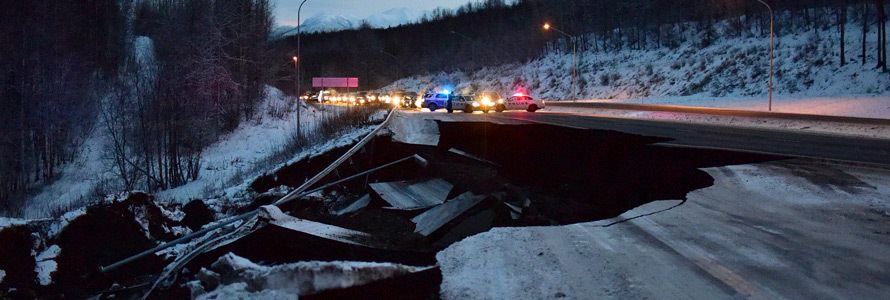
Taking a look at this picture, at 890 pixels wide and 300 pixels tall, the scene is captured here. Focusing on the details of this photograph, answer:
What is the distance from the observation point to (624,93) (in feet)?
224

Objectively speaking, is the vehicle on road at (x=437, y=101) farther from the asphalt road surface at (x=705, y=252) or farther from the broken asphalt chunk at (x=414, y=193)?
the asphalt road surface at (x=705, y=252)

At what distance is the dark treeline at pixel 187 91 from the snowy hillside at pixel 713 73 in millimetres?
36043

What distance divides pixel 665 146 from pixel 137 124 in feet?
99.9

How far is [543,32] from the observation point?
10650 cm

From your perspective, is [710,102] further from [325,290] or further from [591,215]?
[325,290]

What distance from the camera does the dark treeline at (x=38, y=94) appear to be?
1510 inches

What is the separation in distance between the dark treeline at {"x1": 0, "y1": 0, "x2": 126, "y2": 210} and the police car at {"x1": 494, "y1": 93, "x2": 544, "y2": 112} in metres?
29.9

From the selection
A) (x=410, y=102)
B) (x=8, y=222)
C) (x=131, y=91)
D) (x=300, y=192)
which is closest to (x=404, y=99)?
(x=410, y=102)

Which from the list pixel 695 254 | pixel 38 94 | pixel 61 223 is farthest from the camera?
pixel 38 94

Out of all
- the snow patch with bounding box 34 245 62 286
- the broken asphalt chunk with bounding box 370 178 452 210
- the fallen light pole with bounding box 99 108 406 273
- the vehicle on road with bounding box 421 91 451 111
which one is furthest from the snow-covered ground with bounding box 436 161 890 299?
the vehicle on road with bounding box 421 91 451 111

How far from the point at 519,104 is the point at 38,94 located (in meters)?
33.8

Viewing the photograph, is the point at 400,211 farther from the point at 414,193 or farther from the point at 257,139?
the point at 257,139

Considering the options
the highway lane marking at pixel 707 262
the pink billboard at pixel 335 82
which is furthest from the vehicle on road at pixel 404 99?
the highway lane marking at pixel 707 262

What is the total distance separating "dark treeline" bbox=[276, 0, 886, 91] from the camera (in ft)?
224
